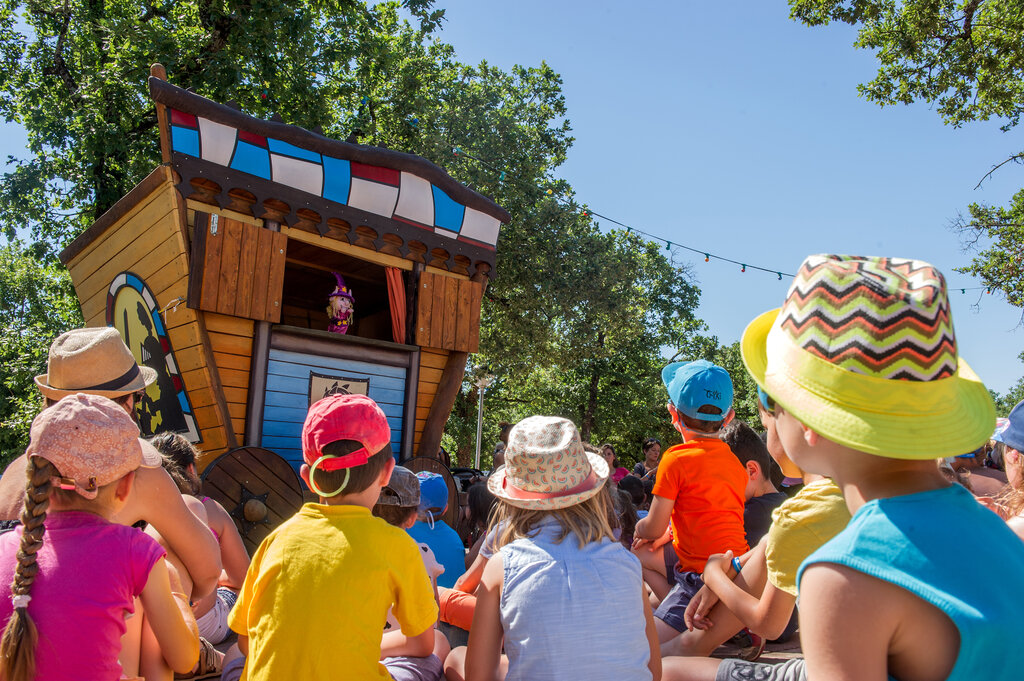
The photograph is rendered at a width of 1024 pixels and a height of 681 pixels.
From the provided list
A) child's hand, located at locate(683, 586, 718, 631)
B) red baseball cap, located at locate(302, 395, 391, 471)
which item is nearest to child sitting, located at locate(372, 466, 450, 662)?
red baseball cap, located at locate(302, 395, 391, 471)

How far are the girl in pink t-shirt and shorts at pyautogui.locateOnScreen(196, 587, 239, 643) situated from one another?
1.10 meters

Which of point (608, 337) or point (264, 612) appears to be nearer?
point (264, 612)

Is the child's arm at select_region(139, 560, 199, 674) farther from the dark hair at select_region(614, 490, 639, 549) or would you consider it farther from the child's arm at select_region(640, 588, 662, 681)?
the dark hair at select_region(614, 490, 639, 549)

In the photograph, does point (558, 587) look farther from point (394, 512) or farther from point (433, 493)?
point (433, 493)

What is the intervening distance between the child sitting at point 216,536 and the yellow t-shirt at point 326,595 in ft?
3.03

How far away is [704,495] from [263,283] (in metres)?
4.32

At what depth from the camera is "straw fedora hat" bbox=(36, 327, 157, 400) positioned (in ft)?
9.16

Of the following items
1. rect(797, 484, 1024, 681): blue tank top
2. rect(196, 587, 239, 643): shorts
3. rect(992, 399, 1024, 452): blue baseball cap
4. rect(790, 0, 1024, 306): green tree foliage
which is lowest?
rect(196, 587, 239, 643): shorts

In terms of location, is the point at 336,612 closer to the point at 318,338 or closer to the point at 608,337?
the point at 318,338

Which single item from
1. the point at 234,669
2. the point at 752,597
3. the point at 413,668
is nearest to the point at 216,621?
the point at 234,669

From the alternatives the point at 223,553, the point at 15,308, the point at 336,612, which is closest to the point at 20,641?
the point at 336,612

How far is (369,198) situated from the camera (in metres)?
6.73

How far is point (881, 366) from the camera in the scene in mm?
1087

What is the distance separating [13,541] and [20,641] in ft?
1.07
